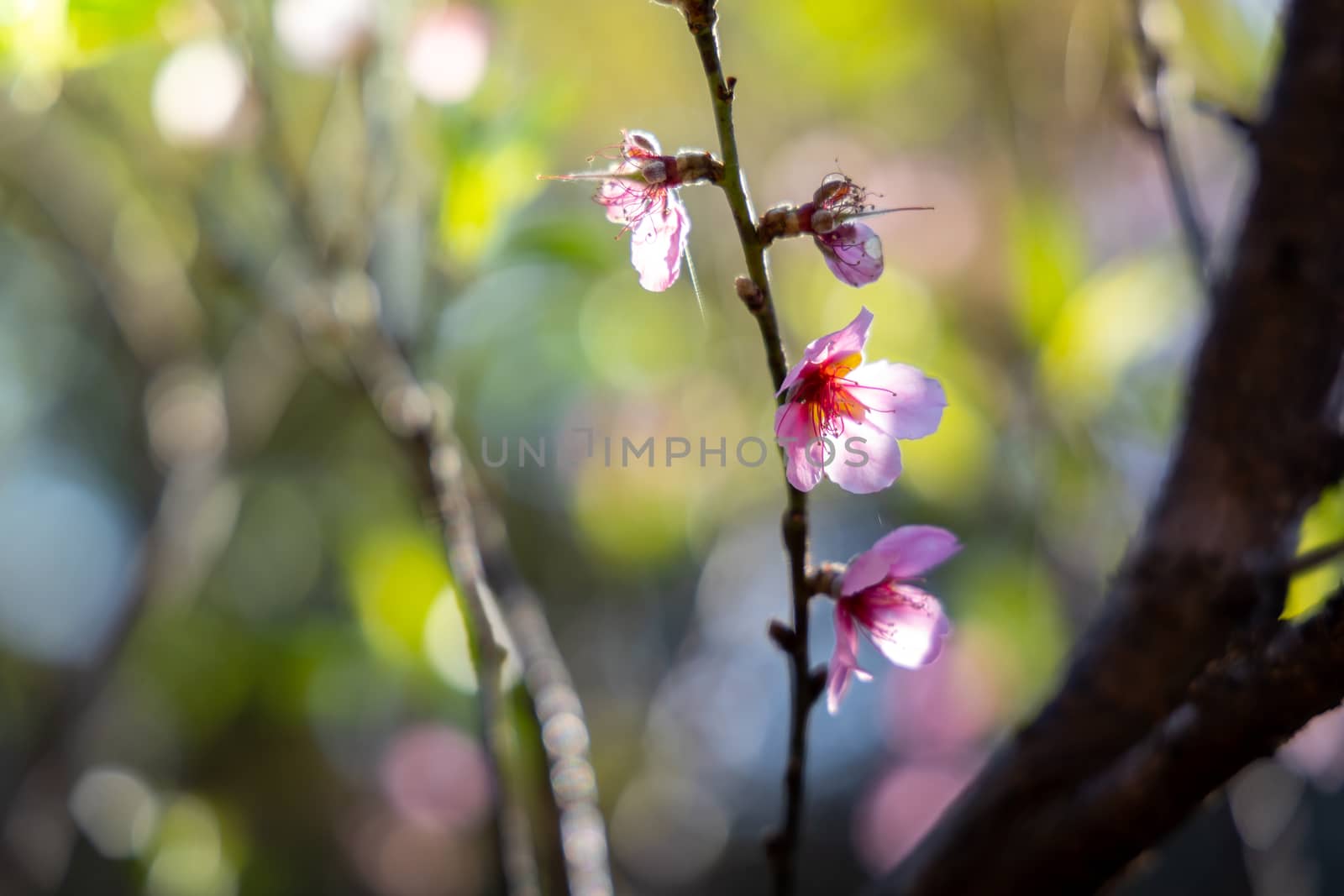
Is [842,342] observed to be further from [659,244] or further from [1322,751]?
[1322,751]

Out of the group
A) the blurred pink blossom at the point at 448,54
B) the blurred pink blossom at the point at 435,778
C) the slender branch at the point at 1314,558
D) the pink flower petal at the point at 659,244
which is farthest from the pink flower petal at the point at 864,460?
the blurred pink blossom at the point at 435,778

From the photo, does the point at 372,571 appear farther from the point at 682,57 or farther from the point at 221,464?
the point at 682,57

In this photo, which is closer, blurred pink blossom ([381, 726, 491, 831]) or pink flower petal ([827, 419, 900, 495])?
pink flower petal ([827, 419, 900, 495])

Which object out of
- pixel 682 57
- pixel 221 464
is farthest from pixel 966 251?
pixel 221 464

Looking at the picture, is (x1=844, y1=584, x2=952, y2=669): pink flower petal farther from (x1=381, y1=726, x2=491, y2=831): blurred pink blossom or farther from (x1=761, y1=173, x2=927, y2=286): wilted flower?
(x1=381, y1=726, x2=491, y2=831): blurred pink blossom

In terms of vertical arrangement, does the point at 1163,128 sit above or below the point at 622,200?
above

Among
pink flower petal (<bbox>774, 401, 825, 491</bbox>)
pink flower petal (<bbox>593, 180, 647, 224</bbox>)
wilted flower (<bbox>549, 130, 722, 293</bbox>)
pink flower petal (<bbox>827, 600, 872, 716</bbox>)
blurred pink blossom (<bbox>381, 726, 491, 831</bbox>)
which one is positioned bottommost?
pink flower petal (<bbox>827, 600, 872, 716</bbox>)

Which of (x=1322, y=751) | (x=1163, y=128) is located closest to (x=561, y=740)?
(x=1163, y=128)

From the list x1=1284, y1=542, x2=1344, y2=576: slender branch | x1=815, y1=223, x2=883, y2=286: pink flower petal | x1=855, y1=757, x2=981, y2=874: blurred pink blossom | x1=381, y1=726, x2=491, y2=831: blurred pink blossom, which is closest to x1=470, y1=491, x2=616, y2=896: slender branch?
x1=815, y1=223, x2=883, y2=286: pink flower petal
